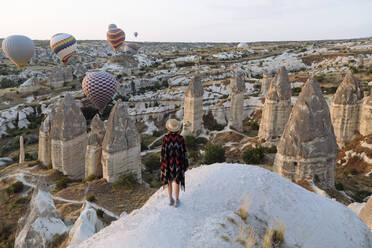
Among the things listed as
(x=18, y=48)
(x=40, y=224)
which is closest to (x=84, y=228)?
(x=40, y=224)

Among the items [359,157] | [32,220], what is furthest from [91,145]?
[359,157]

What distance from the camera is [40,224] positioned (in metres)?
10.6

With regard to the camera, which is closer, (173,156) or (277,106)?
(173,156)

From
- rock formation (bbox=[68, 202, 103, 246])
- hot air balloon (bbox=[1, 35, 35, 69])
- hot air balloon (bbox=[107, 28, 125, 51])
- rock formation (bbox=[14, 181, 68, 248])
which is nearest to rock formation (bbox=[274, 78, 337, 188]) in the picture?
rock formation (bbox=[68, 202, 103, 246])

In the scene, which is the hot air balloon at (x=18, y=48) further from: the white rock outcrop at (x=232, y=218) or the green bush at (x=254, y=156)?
the white rock outcrop at (x=232, y=218)

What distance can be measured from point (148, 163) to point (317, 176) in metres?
13.0

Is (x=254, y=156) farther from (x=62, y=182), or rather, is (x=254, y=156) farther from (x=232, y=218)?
(x=232, y=218)

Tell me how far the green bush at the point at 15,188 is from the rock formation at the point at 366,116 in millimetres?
23303

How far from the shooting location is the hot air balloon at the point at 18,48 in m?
43.2

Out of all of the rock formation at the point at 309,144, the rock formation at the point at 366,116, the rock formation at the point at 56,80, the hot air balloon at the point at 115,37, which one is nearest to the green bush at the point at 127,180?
the rock formation at the point at 309,144

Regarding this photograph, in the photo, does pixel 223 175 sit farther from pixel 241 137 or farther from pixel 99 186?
pixel 241 137

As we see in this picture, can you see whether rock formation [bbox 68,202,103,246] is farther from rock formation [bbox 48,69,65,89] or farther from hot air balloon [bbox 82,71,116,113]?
rock formation [bbox 48,69,65,89]

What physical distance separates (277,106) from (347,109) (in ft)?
15.6

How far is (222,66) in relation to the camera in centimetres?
7356
